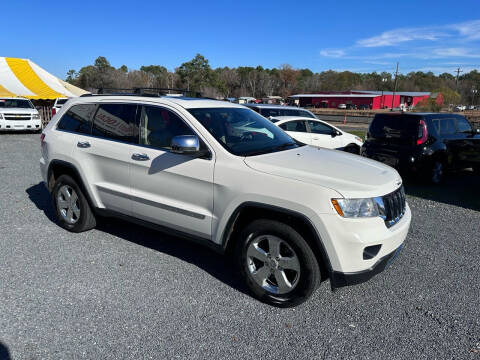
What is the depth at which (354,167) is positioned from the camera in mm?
3529

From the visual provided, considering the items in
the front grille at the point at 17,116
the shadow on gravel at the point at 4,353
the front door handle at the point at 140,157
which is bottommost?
the shadow on gravel at the point at 4,353

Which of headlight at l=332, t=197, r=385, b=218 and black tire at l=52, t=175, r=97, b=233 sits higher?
headlight at l=332, t=197, r=385, b=218

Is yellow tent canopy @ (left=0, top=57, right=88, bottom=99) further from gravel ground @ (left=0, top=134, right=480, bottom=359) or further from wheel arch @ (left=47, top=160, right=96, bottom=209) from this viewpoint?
gravel ground @ (left=0, top=134, right=480, bottom=359)

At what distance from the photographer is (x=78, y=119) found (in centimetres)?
478

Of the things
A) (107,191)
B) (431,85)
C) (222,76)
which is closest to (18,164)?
(107,191)

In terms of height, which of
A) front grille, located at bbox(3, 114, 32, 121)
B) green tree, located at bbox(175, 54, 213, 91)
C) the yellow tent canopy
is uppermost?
green tree, located at bbox(175, 54, 213, 91)

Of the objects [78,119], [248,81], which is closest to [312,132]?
[78,119]

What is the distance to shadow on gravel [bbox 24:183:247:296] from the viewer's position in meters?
3.97

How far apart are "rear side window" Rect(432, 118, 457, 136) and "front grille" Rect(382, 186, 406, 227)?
566 cm

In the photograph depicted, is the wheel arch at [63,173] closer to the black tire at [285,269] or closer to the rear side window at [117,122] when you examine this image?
the rear side window at [117,122]

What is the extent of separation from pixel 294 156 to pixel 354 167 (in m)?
0.57

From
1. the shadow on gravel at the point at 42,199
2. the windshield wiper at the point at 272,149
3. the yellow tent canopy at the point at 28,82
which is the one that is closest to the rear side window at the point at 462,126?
the windshield wiper at the point at 272,149

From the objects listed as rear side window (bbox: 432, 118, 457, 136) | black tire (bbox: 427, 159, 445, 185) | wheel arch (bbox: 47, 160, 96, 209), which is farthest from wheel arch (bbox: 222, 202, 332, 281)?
rear side window (bbox: 432, 118, 457, 136)

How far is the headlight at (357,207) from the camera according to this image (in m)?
2.96
